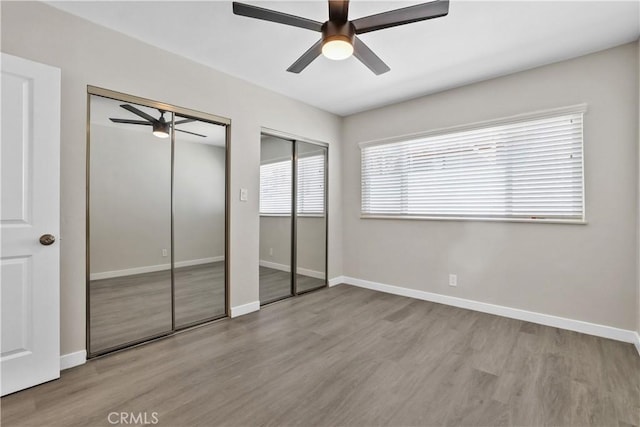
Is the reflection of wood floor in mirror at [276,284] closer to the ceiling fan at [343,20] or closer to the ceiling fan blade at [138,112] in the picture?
the ceiling fan blade at [138,112]

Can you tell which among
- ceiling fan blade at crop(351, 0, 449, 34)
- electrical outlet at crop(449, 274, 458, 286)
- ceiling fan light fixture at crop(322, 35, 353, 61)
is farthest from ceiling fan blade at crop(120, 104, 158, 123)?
electrical outlet at crop(449, 274, 458, 286)

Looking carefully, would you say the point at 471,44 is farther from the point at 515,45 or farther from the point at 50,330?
the point at 50,330

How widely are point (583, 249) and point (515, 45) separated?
2.01 metres

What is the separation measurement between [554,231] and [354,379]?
8.15 feet

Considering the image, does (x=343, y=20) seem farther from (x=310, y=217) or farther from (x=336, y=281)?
(x=336, y=281)

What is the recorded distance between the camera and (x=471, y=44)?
2570 millimetres

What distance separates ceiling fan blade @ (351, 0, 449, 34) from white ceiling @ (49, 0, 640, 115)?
1.25ft

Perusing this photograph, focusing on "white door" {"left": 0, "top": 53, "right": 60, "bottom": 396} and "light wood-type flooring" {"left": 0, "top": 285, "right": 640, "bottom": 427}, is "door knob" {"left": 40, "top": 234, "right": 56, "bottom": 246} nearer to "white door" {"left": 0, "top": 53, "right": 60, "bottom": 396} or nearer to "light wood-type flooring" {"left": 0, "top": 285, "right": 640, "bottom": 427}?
"white door" {"left": 0, "top": 53, "right": 60, "bottom": 396}

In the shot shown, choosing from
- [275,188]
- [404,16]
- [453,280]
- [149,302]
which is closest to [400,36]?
[404,16]

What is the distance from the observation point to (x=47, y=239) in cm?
197

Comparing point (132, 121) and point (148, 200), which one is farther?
point (148, 200)

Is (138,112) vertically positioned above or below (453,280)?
above

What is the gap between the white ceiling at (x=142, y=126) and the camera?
92.0 inches

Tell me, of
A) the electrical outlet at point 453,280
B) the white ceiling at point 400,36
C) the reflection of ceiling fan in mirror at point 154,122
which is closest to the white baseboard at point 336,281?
the electrical outlet at point 453,280
